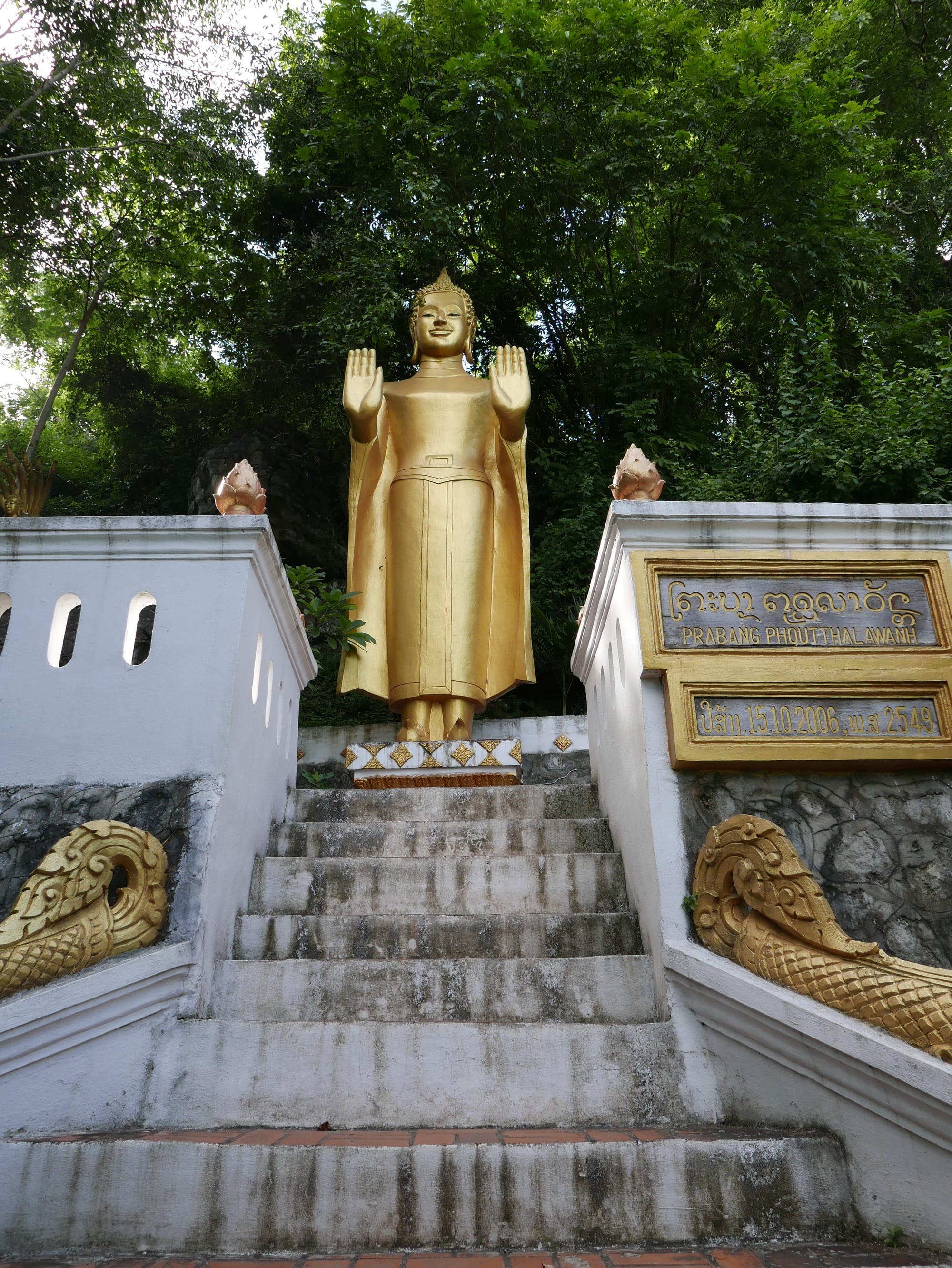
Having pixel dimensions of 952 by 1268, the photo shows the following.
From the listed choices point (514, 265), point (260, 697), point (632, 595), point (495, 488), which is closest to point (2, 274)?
point (514, 265)

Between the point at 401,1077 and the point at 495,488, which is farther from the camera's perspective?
the point at 495,488

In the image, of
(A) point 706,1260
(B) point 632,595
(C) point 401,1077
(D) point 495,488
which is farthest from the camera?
(D) point 495,488

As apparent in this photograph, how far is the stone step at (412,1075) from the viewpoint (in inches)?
109

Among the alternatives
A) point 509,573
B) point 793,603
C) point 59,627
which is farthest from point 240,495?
point 509,573

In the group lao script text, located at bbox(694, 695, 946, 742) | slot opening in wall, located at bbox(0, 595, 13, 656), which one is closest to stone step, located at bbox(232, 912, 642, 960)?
lao script text, located at bbox(694, 695, 946, 742)

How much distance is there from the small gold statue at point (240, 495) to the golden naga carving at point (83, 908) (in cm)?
159

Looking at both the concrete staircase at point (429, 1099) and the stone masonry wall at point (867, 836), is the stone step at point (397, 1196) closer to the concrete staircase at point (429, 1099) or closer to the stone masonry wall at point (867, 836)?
the concrete staircase at point (429, 1099)

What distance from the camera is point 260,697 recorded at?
4.28 metres

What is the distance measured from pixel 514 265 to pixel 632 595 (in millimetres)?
8947

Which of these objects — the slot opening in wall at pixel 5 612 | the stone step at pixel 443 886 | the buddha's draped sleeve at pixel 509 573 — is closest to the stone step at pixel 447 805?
the stone step at pixel 443 886

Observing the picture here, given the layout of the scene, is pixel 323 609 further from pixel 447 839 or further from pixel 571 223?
pixel 571 223

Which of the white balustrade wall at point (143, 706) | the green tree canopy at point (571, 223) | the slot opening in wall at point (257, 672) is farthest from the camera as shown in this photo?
the green tree canopy at point (571, 223)

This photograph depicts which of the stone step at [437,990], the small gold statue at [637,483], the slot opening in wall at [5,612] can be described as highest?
the small gold statue at [637,483]

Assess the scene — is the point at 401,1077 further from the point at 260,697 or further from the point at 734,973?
the point at 260,697
